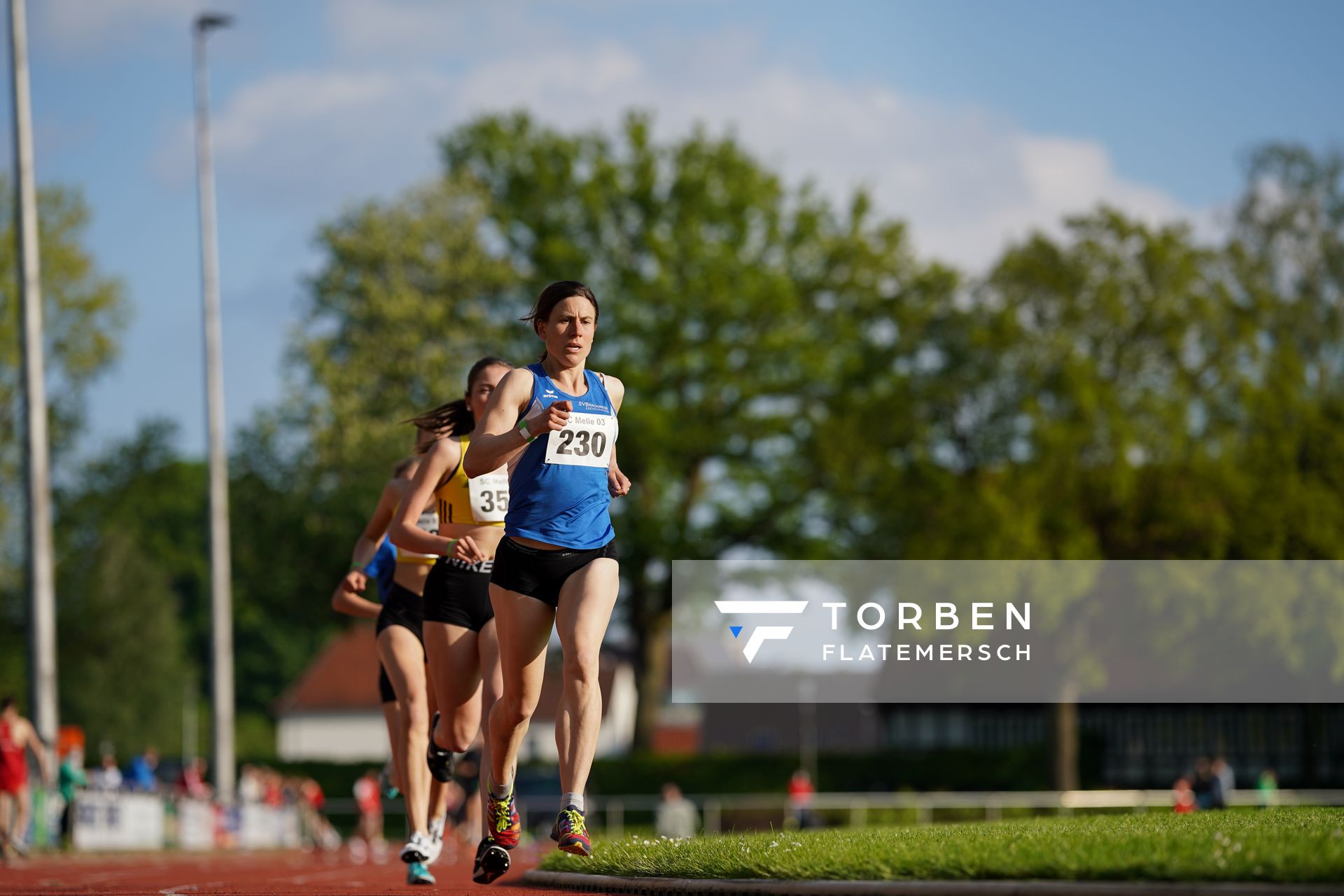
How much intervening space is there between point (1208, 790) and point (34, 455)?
2124 centimetres

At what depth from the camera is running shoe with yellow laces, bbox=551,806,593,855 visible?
7.57m

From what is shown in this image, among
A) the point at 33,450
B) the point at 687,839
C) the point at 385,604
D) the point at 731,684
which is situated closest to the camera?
the point at 687,839

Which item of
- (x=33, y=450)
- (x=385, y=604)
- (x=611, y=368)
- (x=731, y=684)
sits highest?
(x=611, y=368)

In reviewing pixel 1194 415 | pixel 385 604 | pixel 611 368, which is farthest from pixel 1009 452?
pixel 385 604

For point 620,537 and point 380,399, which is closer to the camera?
point 380,399

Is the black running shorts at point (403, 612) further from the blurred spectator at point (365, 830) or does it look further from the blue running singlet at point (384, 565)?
the blurred spectator at point (365, 830)

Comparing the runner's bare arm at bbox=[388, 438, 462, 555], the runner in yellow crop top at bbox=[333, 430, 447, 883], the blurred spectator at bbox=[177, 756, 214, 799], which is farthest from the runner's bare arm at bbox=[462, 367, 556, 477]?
the blurred spectator at bbox=[177, 756, 214, 799]

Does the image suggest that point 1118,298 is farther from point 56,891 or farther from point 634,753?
point 56,891

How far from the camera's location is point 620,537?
48438 mm

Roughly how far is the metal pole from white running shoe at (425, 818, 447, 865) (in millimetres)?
14386

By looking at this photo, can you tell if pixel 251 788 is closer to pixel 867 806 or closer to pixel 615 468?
pixel 867 806

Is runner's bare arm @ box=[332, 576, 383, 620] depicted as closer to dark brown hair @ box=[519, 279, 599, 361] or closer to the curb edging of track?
the curb edging of track

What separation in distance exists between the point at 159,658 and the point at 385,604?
82.6 m

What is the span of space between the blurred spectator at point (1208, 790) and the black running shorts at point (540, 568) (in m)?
27.2
